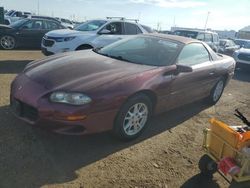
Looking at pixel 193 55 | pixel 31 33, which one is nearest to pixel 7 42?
pixel 31 33

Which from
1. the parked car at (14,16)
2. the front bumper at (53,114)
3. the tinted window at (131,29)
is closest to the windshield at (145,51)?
the front bumper at (53,114)

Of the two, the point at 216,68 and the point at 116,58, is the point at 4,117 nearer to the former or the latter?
the point at 116,58

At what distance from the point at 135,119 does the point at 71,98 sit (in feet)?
3.58

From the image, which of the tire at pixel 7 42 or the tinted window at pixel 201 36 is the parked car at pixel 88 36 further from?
the tinted window at pixel 201 36

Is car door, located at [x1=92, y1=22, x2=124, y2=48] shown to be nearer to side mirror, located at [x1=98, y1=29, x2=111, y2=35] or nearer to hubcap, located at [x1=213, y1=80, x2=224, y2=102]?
side mirror, located at [x1=98, y1=29, x2=111, y2=35]

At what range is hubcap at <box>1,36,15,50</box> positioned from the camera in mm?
11840

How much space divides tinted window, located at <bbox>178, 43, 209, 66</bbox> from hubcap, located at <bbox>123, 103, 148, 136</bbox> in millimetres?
1212

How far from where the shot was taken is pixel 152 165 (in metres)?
3.91

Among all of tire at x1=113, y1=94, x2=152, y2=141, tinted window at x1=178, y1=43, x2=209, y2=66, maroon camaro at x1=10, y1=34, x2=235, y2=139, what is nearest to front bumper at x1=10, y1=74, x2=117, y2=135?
maroon camaro at x1=10, y1=34, x2=235, y2=139

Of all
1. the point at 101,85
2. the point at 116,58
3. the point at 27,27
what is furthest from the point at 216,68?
the point at 27,27

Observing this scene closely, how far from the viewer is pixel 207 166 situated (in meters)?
3.69

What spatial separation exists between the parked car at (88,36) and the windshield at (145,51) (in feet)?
12.4

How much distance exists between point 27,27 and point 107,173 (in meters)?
10.3

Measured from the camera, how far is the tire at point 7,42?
466 inches
